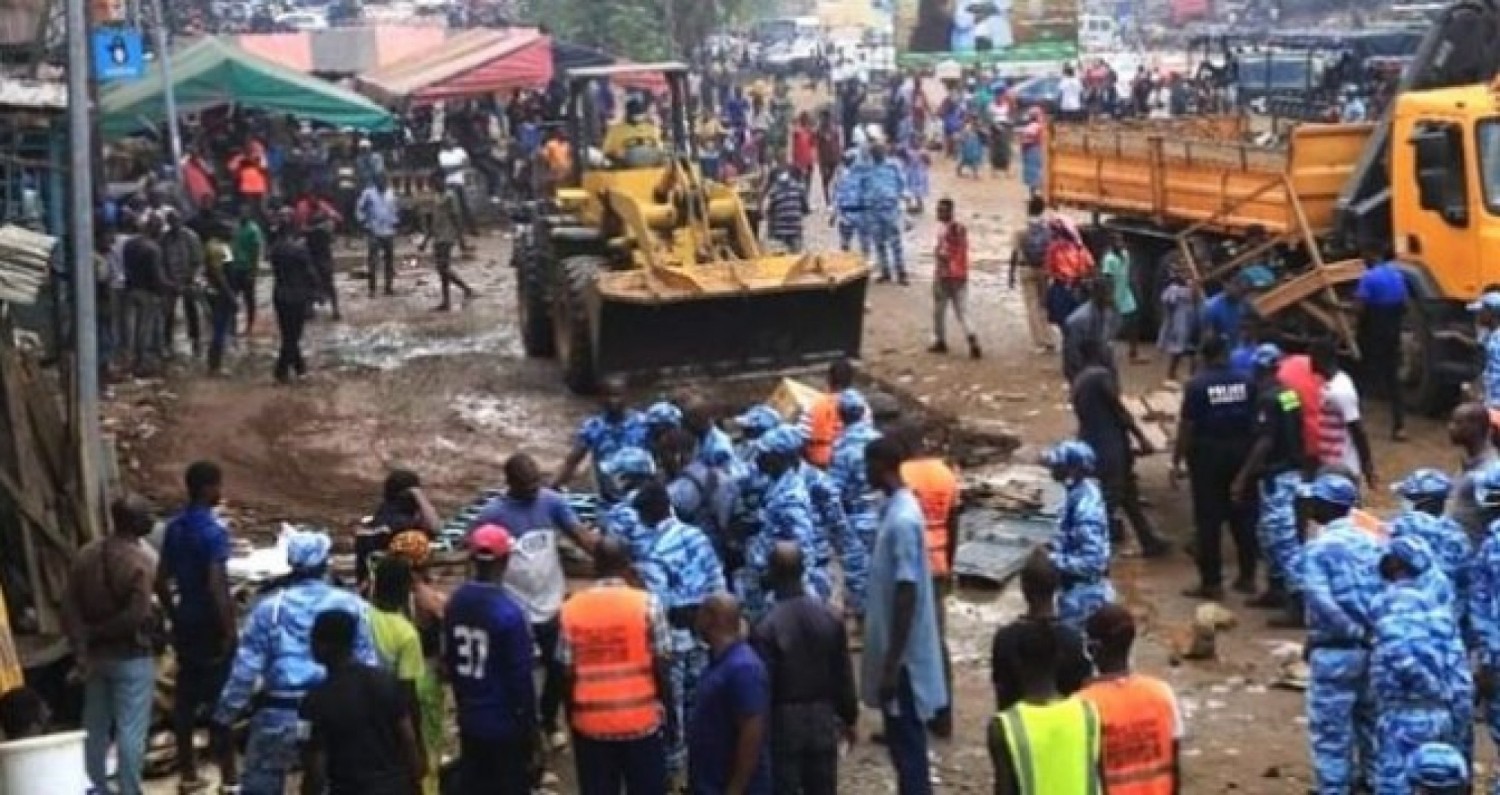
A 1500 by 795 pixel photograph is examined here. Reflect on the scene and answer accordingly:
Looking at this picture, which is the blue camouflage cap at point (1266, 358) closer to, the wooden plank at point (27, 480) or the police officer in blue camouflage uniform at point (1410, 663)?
the police officer in blue camouflage uniform at point (1410, 663)

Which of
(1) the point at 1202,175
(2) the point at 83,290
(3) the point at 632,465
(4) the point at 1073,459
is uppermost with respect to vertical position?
(2) the point at 83,290

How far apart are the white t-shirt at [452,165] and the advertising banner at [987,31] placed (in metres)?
21.5

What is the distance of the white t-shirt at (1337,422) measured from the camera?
1220cm

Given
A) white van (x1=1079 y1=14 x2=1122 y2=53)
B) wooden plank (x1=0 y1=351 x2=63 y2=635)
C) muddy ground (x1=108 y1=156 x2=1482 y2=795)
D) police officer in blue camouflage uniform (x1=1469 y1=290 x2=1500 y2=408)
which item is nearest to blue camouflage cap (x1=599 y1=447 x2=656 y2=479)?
muddy ground (x1=108 y1=156 x2=1482 y2=795)

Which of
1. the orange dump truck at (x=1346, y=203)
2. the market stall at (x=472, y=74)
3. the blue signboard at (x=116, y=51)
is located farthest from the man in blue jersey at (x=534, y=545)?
the market stall at (x=472, y=74)

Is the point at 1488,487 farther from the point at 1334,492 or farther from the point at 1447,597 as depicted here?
the point at 1447,597

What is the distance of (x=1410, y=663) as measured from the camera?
25.9 feet

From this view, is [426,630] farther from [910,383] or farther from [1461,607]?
[910,383]

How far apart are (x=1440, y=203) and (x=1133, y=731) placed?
10.8 metres

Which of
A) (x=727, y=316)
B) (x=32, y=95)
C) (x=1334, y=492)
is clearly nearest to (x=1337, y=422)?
(x=1334, y=492)

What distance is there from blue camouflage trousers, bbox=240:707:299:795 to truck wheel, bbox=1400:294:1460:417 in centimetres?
1046

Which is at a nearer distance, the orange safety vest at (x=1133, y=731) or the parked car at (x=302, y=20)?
the orange safety vest at (x=1133, y=731)

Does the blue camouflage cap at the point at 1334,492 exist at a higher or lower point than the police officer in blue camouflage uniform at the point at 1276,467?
higher

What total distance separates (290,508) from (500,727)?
7.30m
